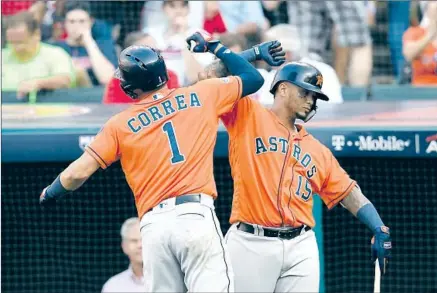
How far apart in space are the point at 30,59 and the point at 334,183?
3.12 m

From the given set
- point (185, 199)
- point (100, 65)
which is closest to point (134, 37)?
point (100, 65)

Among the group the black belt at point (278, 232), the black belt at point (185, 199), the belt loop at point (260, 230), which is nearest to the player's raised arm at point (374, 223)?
the black belt at point (278, 232)

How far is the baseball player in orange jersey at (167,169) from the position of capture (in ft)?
17.1

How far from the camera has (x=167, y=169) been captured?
5.25 metres

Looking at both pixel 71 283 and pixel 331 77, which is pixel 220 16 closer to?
pixel 331 77

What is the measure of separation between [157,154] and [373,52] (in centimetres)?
376

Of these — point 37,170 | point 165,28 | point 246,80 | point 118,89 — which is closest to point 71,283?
point 37,170

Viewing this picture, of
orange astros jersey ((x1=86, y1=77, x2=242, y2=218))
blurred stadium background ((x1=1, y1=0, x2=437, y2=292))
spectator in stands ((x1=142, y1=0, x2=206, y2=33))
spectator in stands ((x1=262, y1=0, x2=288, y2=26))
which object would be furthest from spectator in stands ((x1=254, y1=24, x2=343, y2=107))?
orange astros jersey ((x1=86, y1=77, x2=242, y2=218))

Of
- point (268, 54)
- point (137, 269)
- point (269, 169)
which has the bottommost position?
point (137, 269)

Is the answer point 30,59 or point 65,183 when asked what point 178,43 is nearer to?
point 30,59

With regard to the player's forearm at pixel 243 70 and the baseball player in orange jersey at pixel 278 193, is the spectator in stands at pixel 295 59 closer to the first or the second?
the baseball player in orange jersey at pixel 278 193

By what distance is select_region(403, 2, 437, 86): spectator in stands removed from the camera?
843cm

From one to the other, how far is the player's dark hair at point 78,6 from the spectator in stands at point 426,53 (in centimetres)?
232

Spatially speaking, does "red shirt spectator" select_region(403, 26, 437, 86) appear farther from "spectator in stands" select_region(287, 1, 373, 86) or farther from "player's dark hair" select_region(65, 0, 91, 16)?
"player's dark hair" select_region(65, 0, 91, 16)
